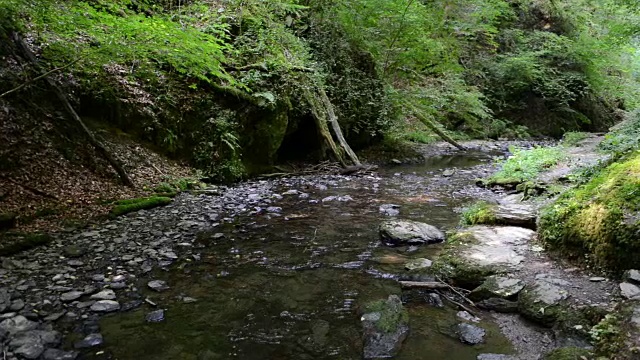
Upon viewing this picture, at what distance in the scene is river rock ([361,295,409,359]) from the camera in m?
3.45

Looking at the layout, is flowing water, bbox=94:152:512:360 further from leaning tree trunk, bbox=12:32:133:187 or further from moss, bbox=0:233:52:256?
leaning tree trunk, bbox=12:32:133:187

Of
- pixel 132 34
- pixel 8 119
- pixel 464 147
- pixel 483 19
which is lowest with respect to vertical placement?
pixel 464 147

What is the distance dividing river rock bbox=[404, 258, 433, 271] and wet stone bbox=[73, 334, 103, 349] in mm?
3281

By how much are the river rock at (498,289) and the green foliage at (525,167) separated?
5.71 m

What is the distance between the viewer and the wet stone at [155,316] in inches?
152

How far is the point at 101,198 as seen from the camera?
24.1ft

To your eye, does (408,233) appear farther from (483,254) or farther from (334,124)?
(334,124)

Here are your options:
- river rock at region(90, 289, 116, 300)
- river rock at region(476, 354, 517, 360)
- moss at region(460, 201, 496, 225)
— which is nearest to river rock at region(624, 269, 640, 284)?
river rock at region(476, 354, 517, 360)

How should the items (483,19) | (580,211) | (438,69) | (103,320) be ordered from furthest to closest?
1. (483,19)
2. (438,69)
3. (580,211)
4. (103,320)

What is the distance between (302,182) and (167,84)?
3.96 meters

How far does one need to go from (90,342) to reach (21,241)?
8.77ft

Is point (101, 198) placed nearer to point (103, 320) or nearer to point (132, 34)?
point (132, 34)

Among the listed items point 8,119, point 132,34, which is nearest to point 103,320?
point 132,34

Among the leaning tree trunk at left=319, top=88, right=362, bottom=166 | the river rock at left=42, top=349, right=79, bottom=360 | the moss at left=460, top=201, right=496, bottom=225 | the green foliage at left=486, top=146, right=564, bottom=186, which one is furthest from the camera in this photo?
the leaning tree trunk at left=319, top=88, right=362, bottom=166
